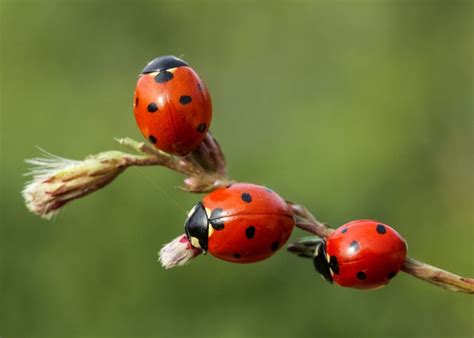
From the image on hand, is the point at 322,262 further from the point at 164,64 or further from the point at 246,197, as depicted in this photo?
the point at 164,64

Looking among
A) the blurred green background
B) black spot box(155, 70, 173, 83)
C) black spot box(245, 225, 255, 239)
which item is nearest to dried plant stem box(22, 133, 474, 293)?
black spot box(245, 225, 255, 239)

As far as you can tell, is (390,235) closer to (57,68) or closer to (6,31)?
(57,68)

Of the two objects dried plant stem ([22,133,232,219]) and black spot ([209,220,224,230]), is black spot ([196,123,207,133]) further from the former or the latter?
black spot ([209,220,224,230])

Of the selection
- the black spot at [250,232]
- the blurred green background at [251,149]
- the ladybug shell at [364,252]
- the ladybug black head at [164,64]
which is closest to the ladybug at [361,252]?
the ladybug shell at [364,252]

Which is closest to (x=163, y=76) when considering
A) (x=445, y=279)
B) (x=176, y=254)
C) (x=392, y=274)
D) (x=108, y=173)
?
(x=108, y=173)

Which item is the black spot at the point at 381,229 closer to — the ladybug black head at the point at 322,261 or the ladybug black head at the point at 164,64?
the ladybug black head at the point at 322,261

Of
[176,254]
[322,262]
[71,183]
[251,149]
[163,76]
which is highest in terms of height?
[163,76]
